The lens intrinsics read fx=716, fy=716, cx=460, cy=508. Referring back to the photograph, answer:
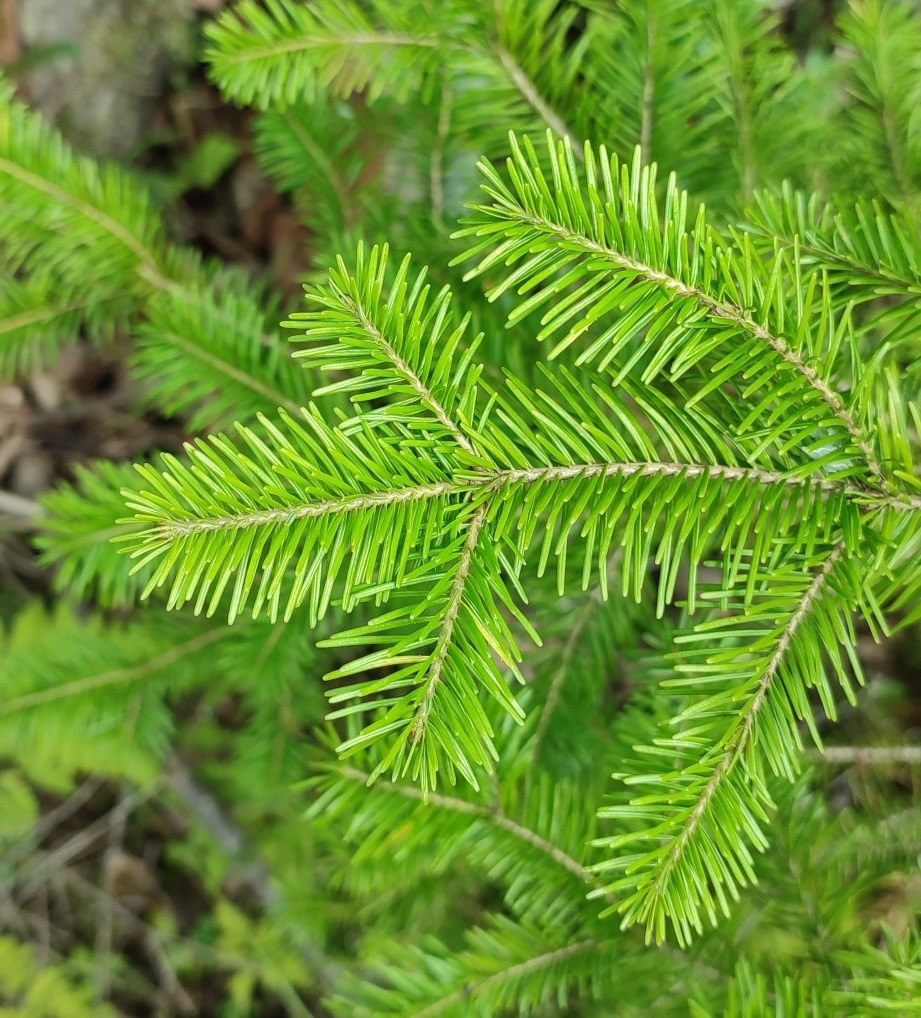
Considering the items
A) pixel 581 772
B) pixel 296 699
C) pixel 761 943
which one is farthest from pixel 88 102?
pixel 761 943

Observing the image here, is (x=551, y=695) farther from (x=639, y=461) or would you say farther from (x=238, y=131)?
(x=238, y=131)

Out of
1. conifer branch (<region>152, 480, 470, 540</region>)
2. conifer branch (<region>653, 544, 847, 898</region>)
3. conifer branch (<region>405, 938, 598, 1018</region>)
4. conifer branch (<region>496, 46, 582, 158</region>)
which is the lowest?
conifer branch (<region>405, 938, 598, 1018</region>)

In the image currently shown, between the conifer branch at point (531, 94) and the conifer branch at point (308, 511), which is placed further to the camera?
the conifer branch at point (531, 94)

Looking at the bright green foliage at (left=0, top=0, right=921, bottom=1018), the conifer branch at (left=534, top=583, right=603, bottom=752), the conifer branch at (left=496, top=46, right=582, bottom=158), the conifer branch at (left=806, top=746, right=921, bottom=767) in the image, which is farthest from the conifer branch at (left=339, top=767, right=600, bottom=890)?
the conifer branch at (left=496, top=46, right=582, bottom=158)

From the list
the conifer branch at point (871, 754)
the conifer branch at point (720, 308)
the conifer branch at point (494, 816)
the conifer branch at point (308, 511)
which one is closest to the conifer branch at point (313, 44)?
the conifer branch at point (720, 308)

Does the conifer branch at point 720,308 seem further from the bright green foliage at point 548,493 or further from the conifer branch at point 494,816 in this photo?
the conifer branch at point 494,816

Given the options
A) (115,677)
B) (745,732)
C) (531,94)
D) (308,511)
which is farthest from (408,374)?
(115,677)

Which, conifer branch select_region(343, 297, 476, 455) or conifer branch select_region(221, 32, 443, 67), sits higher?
conifer branch select_region(221, 32, 443, 67)

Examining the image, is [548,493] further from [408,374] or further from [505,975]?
[505,975]

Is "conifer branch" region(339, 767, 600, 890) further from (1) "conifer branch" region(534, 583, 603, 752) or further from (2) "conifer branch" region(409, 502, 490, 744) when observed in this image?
(2) "conifer branch" region(409, 502, 490, 744)
